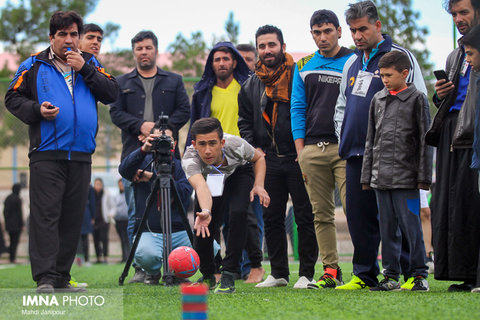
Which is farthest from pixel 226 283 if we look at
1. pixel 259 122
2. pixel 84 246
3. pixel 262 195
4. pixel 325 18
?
pixel 84 246

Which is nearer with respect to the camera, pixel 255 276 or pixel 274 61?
pixel 274 61

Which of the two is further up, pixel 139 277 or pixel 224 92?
pixel 224 92

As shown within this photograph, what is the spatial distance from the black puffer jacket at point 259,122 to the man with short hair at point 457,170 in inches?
Answer: 58.3

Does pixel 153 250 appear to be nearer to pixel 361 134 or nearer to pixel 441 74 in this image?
pixel 361 134

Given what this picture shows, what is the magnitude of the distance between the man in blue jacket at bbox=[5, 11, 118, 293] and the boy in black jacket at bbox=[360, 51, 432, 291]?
2.08 metres

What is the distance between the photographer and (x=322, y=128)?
18.0 feet

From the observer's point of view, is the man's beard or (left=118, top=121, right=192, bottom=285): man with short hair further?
(left=118, top=121, right=192, bottom=285): man with short hair

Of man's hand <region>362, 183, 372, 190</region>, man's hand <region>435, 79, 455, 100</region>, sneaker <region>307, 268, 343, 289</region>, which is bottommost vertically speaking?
sneaker <region>307, 268, 343, 289</region>

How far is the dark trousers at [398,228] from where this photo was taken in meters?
4.67

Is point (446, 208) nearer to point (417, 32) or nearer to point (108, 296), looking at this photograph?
point (108, 296)

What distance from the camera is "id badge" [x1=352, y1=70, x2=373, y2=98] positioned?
5074mm

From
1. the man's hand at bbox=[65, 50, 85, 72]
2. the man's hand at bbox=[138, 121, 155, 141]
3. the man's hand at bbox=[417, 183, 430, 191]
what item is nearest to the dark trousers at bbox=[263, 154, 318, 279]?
the man's hand at bbox=[417, 183, 430, 191]

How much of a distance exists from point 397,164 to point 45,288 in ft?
A: 8.28

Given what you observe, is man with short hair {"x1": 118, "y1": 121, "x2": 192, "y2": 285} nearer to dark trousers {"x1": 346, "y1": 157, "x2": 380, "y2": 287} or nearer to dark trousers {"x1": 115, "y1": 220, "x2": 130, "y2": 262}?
dark trousers {"x1": 346, "y1": 157, "x2": 380, "y2": 287}
